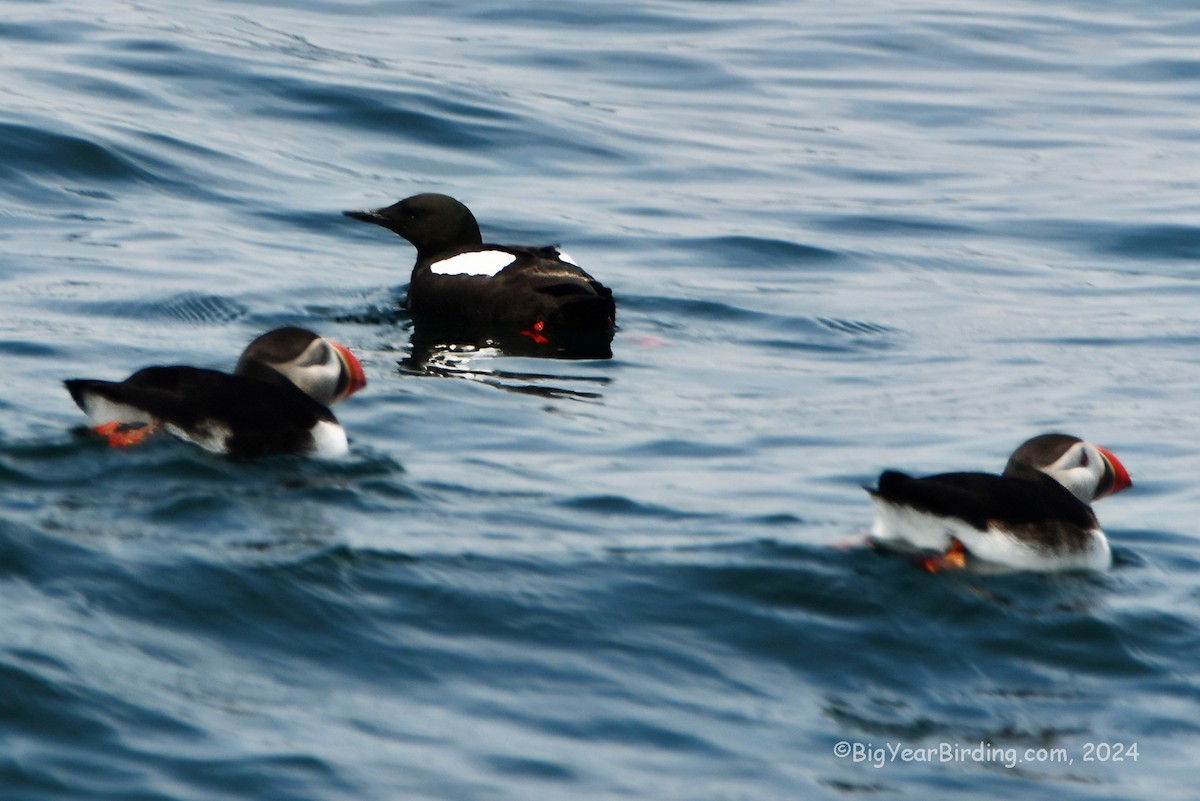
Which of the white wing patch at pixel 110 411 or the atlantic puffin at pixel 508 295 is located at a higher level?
the white wing patch at pixel 110 411

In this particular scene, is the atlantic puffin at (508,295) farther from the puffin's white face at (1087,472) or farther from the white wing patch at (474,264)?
the puffin's white face at (1087,472)

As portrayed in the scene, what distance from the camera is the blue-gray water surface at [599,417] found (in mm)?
5207

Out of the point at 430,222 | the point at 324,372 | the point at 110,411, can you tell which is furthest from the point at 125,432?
the point at 430,222

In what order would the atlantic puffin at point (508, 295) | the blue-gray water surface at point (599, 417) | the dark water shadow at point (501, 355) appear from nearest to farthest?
the blue-gray water surface at point (599, 417)
the dark water shadow at point (501, 355)
the atlantic puffin at point (508, 295)

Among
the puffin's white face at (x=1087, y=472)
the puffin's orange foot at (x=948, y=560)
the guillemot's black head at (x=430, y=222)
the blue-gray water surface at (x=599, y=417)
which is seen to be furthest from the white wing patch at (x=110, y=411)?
the guillemot's black head at (x=430, y=222)

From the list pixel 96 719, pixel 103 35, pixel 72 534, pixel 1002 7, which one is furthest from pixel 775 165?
pixel 96 719

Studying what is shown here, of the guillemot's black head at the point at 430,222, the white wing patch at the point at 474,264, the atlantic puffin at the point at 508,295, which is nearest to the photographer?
the atlantic puffin at the point at 508,295

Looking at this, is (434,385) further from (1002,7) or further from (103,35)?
(1002,7)

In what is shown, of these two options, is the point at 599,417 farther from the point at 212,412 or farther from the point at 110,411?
the point at 110,411

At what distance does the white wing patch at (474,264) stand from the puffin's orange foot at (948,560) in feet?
15.4

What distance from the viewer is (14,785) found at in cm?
450

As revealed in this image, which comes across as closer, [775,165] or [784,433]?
[784,433]

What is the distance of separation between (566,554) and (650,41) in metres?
14.0

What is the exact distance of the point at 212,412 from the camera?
22.6ft
